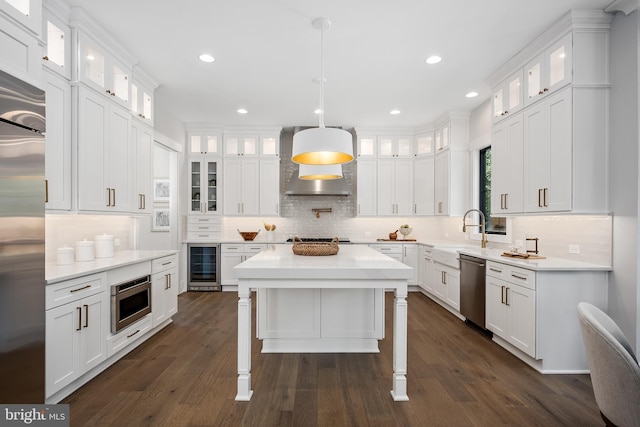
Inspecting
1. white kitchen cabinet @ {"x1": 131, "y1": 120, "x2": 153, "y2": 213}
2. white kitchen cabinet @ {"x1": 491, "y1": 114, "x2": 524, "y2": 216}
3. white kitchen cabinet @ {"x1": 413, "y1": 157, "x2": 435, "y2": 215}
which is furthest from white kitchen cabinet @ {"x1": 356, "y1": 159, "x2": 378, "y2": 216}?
white kitchen cabinet @ {"x1": 131, "y1": 120, "x2": 153, "y2": 213}

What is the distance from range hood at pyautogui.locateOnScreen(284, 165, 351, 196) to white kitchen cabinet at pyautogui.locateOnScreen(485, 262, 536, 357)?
9.56 feet

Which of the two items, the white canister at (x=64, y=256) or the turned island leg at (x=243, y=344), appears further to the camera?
the white canister at (x=64, y=256)

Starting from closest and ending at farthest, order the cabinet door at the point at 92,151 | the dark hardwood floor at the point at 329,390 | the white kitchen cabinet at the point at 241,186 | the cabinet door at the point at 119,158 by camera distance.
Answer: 1. the dark hardwood floor at the point at 329,390
2. the cabinet door at the point at 92,151
3. the cabinet door at the point at 119,158
4. the white kitchen cabinet at the point at 241,186

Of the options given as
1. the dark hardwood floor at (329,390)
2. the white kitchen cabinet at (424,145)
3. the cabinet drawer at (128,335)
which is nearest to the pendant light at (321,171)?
the dark hardwood floor at (329,390)

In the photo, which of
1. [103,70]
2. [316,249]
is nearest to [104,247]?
[103,70]

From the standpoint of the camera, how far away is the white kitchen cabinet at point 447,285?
4.08 meters

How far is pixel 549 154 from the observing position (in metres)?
2.82

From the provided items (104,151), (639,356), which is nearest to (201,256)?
(104,151)

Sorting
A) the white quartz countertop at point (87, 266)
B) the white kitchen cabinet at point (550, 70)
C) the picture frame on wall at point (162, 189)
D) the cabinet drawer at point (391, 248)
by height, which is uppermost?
the white kitchen cabinet at point (550, 70)

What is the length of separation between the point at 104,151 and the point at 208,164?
2789 millimetres

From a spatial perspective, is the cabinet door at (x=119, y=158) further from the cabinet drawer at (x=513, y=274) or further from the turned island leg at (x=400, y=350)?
the cabinet drawer at (x=513, y=274)

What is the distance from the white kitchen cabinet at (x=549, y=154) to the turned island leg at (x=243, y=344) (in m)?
2.80

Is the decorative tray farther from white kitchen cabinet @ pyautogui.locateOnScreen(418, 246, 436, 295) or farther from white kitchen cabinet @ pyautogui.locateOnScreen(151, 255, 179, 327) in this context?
white kitchen cabinet @ pyautogui.locateOnScreen(418, 246, 436, 295)

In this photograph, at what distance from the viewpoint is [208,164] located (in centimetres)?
566
